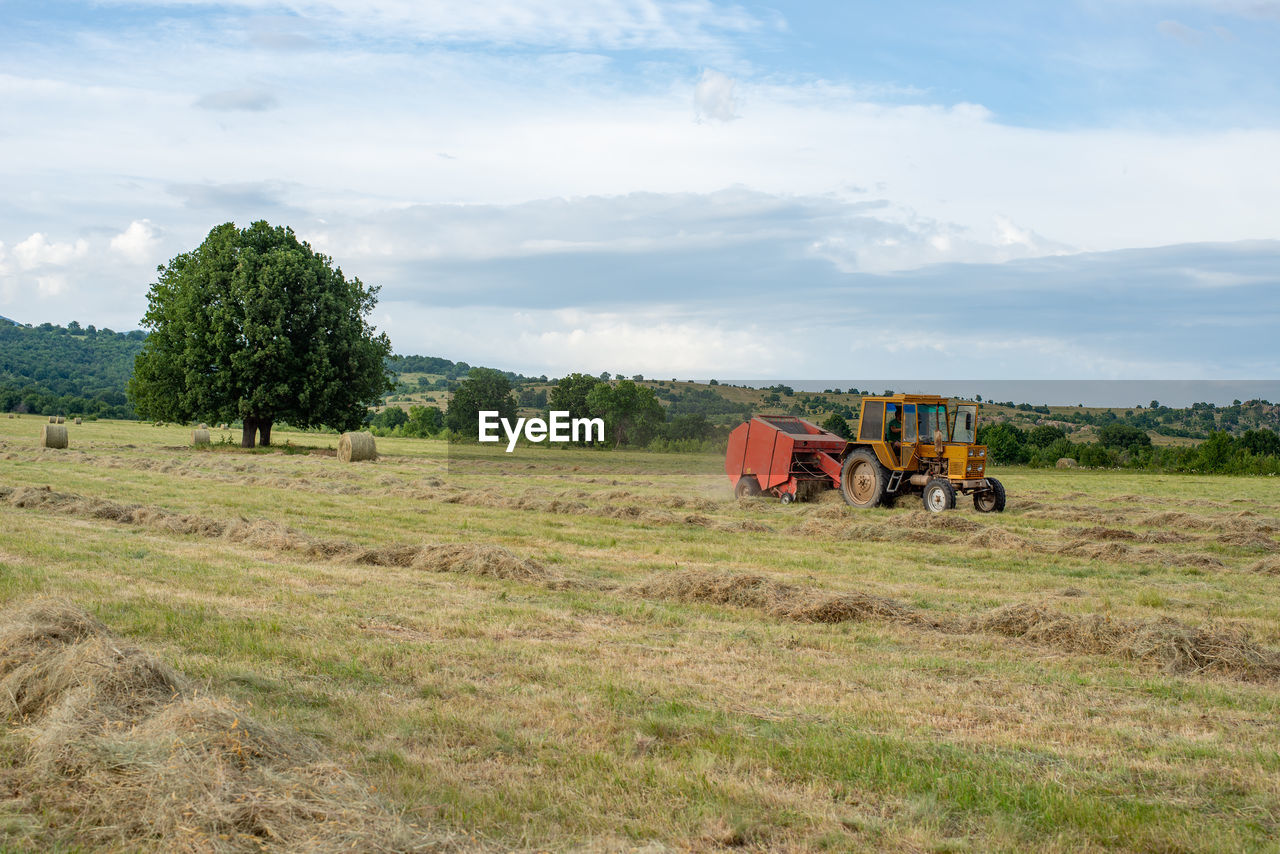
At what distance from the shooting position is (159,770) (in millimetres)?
4359

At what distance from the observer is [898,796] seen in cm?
478

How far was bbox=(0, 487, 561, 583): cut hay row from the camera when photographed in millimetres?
11297

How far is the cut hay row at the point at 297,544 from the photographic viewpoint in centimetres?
1130

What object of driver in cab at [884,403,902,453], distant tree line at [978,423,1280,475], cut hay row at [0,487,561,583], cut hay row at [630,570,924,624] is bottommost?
cut hay row at [0,487,561,583]

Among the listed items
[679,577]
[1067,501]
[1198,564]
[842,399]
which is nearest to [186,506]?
[679,577]

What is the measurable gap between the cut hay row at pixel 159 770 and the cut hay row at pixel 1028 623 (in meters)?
5.46

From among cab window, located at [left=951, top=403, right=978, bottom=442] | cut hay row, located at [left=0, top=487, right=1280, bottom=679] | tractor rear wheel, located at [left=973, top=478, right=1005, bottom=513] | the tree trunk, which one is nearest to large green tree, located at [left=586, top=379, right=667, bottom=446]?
cab window, located at [left=951, top=403, right=978, bottom=442]

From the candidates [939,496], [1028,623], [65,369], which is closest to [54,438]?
[939,496]

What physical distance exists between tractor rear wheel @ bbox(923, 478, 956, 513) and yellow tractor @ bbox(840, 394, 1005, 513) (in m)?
0.06

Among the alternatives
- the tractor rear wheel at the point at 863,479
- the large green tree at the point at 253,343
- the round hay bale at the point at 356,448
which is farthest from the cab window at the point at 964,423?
the large green tree at the point at 253,343

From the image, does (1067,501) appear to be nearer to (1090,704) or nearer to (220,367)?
(1090,704)

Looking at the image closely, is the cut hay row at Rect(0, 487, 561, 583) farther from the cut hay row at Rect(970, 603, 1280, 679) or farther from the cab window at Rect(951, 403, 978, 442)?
the cab window at Rect(951, 403, 978, 442)

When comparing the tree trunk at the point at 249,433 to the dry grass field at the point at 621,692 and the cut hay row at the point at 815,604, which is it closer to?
the dry grass field at the point at 621,692

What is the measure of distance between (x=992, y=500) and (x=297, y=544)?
14162 millimetres
